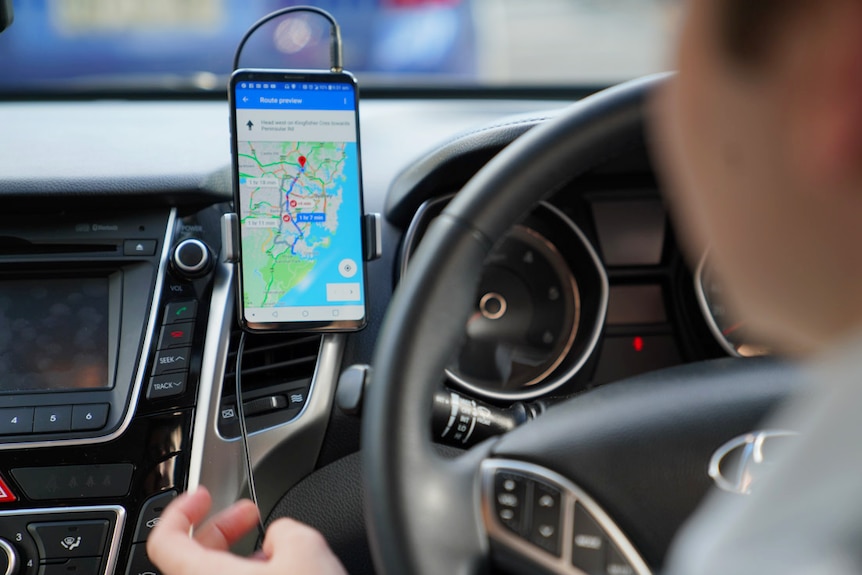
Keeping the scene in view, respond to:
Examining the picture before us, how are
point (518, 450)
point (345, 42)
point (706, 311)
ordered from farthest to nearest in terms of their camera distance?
point (345, 42) → point (706, 311) → point (518, 450)

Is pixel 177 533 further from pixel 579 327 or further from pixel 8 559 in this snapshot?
pixel 579 327

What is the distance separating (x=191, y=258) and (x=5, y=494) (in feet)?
1.32

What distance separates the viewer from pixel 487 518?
0.83m

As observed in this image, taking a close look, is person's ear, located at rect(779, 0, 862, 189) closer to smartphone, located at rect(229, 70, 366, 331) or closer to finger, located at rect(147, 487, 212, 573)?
finger, located at rect(147, 487, 212, 573)

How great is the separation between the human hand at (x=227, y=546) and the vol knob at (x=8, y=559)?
607 millimetres

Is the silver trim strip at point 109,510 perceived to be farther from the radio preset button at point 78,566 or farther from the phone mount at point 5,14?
the phone mount at point 5,14

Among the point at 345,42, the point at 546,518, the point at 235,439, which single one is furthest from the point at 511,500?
the point at 345,42

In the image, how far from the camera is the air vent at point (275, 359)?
1.43 metres

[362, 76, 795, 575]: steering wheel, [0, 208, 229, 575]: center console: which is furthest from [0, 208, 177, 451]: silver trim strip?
[362, 76, 795, 575]: steering wheel

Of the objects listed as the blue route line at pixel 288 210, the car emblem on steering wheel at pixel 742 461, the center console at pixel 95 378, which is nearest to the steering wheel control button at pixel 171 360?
the center console at pixel 95 378

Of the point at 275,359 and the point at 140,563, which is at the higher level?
the point at 275,359

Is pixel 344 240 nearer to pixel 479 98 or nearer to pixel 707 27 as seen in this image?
pixel 479 98

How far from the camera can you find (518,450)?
0.89m

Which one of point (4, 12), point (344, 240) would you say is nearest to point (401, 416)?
point (344, 240)
